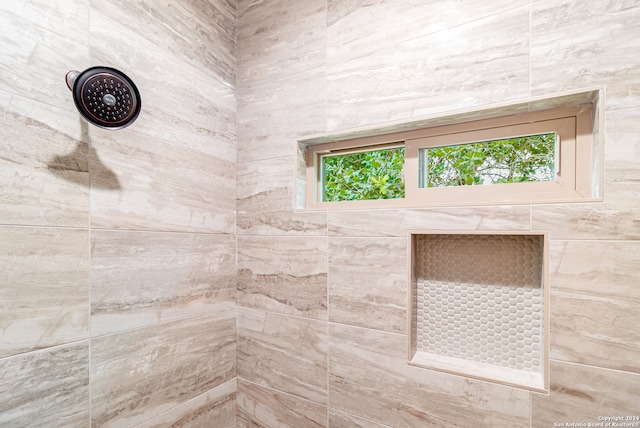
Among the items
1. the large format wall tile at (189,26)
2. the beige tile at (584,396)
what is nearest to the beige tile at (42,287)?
the large format wall tile at (189,26)

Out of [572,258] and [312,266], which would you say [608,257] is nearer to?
[572,258]

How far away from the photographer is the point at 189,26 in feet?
4.17

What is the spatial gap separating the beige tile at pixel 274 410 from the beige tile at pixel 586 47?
1341mm

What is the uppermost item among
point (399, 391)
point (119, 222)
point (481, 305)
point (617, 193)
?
point (617, 193)

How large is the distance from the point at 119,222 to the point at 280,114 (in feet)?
2.38

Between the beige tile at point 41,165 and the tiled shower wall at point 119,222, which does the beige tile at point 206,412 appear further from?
the beige tile at point 41,165

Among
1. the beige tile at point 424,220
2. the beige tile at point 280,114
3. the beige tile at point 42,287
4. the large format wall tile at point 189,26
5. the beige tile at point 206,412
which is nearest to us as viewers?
the beige tile at point 42,287

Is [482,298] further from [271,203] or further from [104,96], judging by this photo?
[104,96]

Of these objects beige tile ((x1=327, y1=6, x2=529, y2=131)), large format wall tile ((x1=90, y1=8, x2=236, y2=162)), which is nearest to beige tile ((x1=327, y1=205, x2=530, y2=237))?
beige tile ((x1=327, y1=6, x2=529, y2=131))

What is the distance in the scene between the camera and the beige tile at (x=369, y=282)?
111 cm

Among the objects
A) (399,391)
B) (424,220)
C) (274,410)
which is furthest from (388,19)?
(274,410)

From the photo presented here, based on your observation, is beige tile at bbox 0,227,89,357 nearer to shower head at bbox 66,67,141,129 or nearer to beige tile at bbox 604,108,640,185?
shower head at bbox 66,67,141,129

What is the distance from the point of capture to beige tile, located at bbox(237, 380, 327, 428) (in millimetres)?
1265

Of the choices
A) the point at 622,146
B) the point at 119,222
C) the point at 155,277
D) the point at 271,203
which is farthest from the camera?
the point at 271,203
